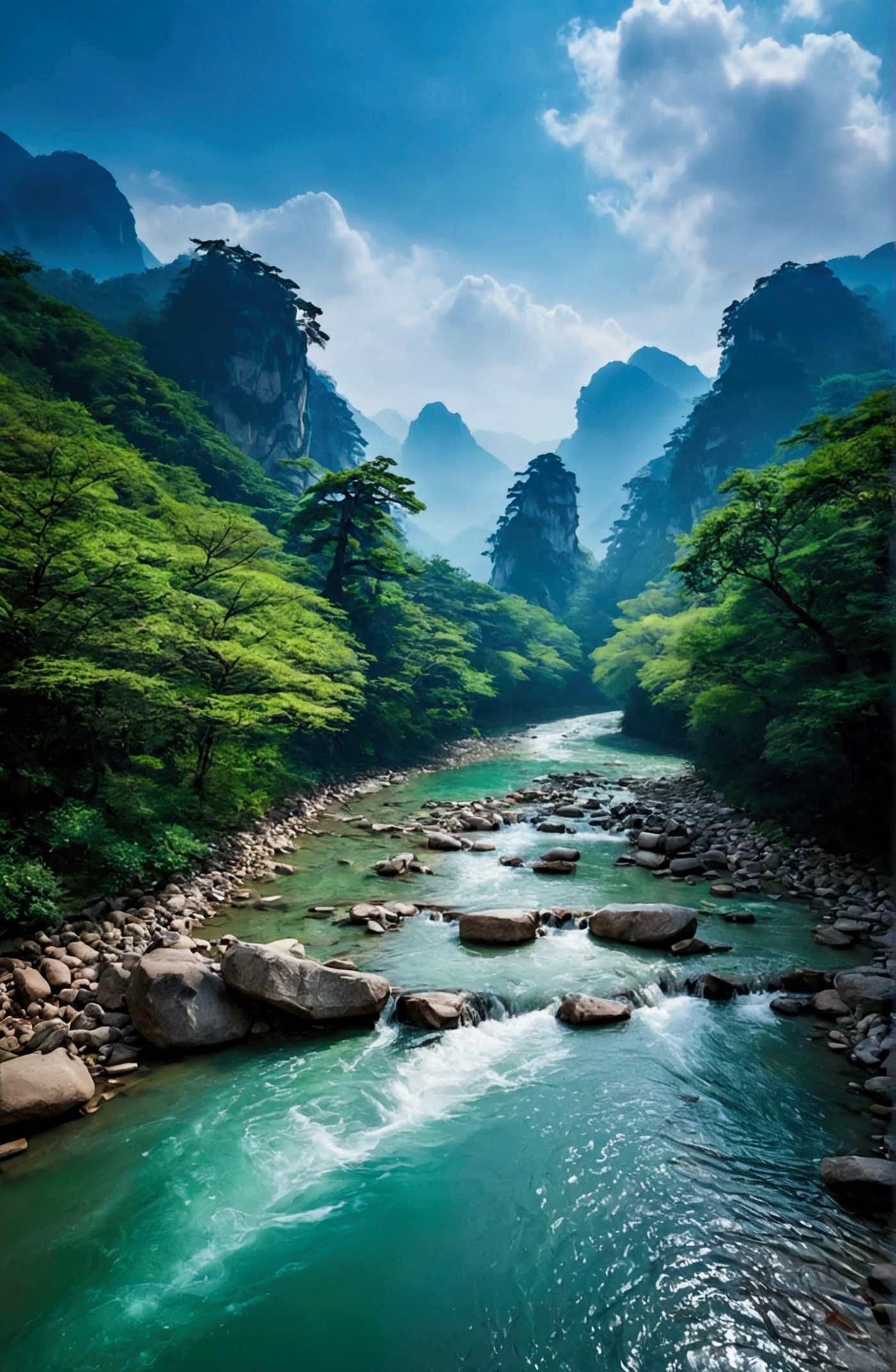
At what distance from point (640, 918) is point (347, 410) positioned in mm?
68327

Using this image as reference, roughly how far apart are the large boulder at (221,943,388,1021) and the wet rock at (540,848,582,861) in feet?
19.0

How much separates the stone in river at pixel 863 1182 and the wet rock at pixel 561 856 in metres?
7.33

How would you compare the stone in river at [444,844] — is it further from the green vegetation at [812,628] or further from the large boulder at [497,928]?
the green vegetation at [812,628]

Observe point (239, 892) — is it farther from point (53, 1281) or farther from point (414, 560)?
point (414, 560)

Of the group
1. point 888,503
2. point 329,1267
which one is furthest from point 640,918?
point 888,503

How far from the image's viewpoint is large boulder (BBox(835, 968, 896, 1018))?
6.01m

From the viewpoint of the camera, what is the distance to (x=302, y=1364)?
3.16 meters

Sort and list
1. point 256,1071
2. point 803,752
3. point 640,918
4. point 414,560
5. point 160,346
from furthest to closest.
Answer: point 160,346 → point 414,560 → point 803,752 → point 640,918 → point 256,1071

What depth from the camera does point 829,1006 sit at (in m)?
6.38

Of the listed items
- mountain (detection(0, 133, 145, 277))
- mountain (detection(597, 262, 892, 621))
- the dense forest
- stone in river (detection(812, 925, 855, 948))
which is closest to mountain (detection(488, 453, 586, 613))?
mountain (detection(597, 262, 892, 621))

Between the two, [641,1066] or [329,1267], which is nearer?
[329,1267]

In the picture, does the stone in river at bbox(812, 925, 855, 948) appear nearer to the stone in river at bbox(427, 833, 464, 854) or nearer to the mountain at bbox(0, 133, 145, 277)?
the stone in river at bbox(427, 833, 464, 854)

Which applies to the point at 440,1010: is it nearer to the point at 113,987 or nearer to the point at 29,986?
the point at 113,987

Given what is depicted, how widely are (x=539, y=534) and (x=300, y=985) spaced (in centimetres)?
6636
